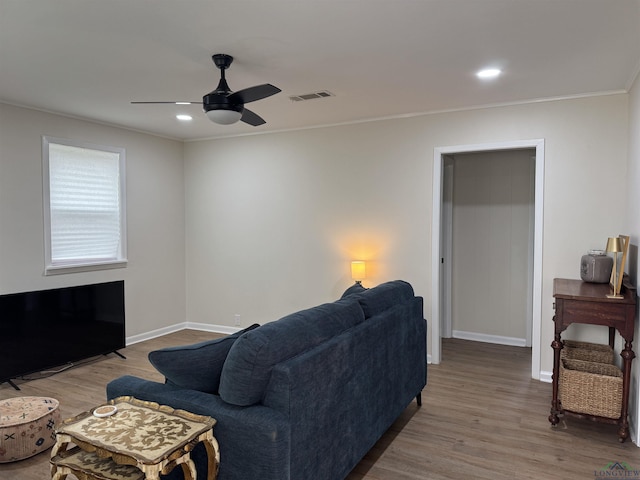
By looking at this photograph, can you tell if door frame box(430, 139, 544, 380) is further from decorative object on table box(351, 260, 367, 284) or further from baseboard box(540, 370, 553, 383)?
decorative object on table box(351, 260, 367, 284)

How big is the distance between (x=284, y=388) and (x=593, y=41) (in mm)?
2814

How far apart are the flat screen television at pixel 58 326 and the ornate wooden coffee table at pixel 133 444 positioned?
266cm

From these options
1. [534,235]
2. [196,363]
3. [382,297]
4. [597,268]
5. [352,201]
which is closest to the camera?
[196,363]

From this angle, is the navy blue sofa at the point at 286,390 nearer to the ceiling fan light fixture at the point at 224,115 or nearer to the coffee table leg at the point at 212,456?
the coffee table leg at the point at 212,456

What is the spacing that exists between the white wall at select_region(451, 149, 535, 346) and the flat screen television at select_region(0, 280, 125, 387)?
13.6 feet

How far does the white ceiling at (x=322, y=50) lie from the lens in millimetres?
2387

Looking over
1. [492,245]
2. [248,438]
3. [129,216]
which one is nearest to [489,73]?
[492,245]

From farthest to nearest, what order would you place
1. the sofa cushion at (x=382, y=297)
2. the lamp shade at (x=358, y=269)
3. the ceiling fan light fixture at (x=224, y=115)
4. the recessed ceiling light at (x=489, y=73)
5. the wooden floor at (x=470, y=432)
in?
the lamp shade at (x=358, y=269) < the recessed ceiling light at (x=489, y=73) < the ceiling fan light fixture at (x=224, y=115) < the sofa cushion at (x=382, y=297) < the wooden floor at (x=470, y=432)

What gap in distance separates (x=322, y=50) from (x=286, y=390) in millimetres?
2165

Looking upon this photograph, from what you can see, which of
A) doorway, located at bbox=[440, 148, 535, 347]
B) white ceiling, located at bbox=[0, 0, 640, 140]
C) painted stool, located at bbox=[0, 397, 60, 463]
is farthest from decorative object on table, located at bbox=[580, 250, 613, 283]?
painted stool, located at bbox=[0, 397, 60, 463]

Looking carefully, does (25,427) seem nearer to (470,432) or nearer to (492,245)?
(470,432)

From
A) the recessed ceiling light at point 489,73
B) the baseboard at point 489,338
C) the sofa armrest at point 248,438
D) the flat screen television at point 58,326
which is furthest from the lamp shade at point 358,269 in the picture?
the sofa armrest at point 248,438

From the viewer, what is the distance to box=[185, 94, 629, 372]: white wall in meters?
4.02

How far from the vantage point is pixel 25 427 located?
286 centimetres
